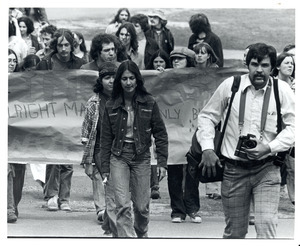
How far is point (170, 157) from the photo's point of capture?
11.3m

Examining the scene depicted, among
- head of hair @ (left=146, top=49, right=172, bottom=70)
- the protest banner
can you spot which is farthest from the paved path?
head of hair @ (left=146, top=49, right=172, bottom=70)

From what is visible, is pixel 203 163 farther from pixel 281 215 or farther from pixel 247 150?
pixel 281 215

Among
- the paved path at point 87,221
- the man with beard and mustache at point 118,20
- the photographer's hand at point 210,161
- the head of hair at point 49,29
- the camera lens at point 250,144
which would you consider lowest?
the paved path at point 87,221

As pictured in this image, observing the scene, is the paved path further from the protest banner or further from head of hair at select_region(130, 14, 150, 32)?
head of hair at select_region(130, 14, 150, 32)

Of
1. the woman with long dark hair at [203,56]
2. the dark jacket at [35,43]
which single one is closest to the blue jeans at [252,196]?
the woman with long dark hair at [203,56]

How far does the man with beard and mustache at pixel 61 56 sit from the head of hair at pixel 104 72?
115cm

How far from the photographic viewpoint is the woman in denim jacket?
952cm

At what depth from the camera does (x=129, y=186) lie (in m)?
9.63

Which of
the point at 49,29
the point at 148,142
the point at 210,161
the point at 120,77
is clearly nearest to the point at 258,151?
the point at 210,161

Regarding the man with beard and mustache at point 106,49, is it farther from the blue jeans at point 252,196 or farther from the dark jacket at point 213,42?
the blue jeans at point 252,196

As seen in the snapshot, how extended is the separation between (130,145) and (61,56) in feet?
7.90

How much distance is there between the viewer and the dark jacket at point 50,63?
38.1 feet
